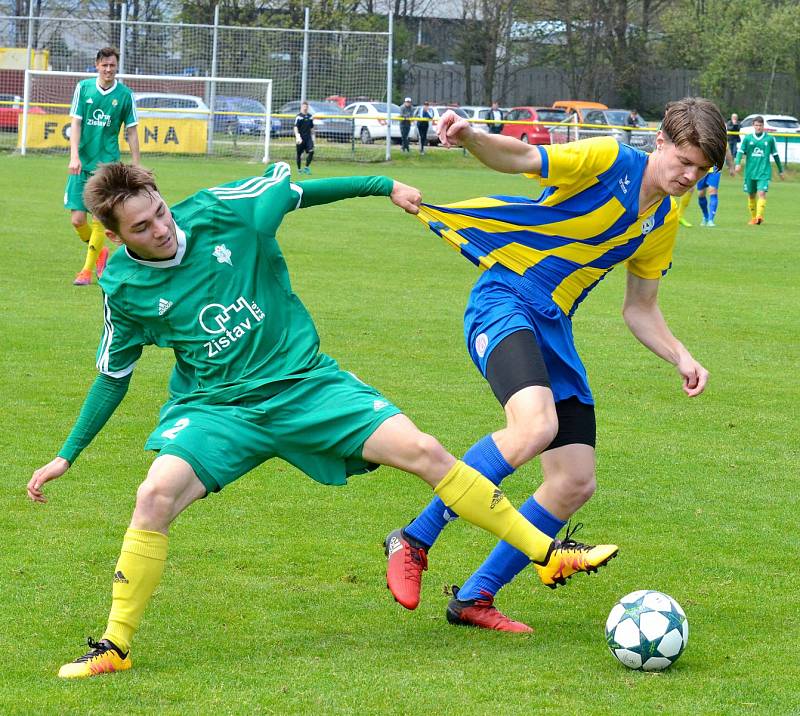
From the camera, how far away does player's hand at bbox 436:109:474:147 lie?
4500 millimetres

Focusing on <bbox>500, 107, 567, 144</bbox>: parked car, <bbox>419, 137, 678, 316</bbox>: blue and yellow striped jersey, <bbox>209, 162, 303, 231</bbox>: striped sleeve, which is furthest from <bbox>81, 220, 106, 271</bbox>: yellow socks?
<bbox>500, 107, 567, 144</bbox>: parked car

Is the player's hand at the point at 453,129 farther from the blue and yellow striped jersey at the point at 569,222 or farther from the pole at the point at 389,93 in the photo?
the pole at the point at 389,93

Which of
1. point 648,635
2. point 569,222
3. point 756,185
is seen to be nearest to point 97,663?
point 648,635

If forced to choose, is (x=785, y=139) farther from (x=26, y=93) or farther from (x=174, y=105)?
(x=26, y=93)

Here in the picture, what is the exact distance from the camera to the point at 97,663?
3984mm

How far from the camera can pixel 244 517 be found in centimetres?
589

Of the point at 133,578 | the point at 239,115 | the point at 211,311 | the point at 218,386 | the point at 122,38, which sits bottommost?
the point at 133,578

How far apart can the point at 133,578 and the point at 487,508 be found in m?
1.19

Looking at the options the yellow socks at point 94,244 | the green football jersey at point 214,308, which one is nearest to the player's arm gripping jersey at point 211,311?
the green football jersey at point 214,308

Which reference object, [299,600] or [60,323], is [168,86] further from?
[299,600]

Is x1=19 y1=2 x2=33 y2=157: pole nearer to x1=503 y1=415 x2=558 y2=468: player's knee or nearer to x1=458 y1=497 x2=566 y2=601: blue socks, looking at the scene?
x1=458 y1=497 x2=566 y2=601: blue socks

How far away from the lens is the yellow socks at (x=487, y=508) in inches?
163

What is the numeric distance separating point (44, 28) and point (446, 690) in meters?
33.7

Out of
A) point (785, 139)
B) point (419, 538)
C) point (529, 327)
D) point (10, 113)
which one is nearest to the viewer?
point (419, 538)
